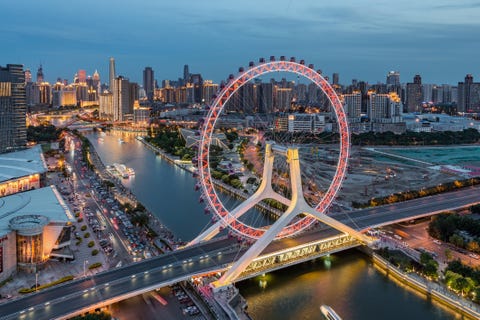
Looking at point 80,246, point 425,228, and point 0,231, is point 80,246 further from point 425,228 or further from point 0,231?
point 425,228

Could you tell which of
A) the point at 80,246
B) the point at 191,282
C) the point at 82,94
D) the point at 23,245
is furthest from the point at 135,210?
the point at 82,94

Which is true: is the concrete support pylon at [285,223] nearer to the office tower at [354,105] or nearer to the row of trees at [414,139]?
the row of trees at [414,139]

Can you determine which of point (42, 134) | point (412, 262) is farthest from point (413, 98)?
point (412, 262)

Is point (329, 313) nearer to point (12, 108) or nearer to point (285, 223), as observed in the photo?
point (285, 223)

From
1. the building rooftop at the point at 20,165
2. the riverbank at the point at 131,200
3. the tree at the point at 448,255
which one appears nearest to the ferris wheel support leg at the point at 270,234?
the riverbank at the point at 131,200

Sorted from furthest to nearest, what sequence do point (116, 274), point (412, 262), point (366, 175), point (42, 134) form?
point (42, 134)
point (366, 175)
point (412, 262)
point (116, 274)
